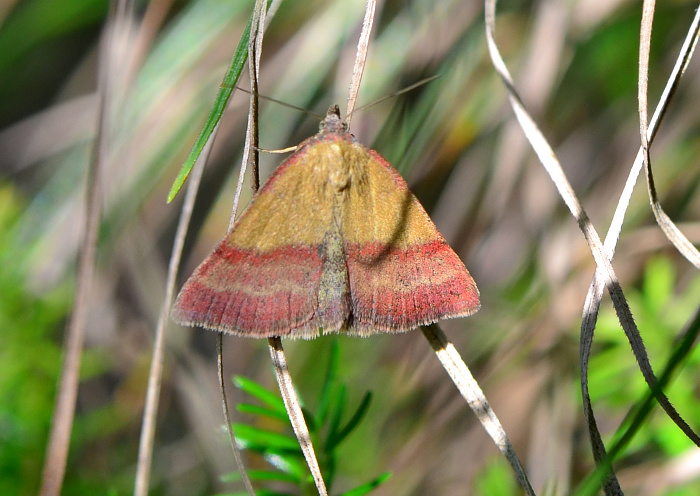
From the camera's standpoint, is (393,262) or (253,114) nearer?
(253,114)

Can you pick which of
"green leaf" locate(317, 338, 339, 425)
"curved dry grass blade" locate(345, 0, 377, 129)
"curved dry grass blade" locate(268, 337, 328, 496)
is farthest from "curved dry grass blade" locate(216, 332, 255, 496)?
"curved dry grass blade" locate(345, 0, 377, 129)

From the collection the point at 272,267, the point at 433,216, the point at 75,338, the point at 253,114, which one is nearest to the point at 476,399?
the point at 272,267

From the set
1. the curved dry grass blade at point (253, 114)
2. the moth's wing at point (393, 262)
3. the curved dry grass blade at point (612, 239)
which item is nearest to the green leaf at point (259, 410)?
the curved dry grass blade at point (253, 114)

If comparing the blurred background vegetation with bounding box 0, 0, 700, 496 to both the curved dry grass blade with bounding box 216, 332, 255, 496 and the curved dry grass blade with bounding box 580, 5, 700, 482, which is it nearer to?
the curved dry grass blade with bounding box 580, 5, 700, 482

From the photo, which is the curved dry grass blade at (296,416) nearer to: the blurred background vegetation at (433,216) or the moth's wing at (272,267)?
the moth's wing at (272,267)

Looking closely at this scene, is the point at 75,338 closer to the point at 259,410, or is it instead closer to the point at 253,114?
the point at 259,410

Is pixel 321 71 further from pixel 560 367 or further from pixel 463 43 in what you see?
pixel 560 367
